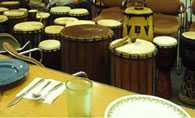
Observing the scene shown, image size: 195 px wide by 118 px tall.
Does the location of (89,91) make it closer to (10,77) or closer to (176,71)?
(10,77)

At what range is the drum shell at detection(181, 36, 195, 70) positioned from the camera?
8.79ft

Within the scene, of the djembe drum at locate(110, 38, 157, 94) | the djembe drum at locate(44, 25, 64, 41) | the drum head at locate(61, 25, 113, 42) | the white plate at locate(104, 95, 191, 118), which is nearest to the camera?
the white plate at locate(104, 95, 191, 118)

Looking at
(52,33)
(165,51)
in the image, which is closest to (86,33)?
(52,33)

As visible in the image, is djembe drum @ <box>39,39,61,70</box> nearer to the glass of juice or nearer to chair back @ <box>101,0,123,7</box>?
chair back @ <box>101,0,123,7</box>

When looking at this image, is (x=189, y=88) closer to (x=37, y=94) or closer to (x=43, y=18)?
(x=43, y=18)

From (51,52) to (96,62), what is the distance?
25.9 inches

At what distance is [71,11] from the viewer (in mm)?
3475

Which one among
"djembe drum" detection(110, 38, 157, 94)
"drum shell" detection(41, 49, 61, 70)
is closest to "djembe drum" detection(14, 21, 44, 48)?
"drum shell" detection(41, 49, 61, 70)

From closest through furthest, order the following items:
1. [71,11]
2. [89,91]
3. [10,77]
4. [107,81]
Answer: [89,91] → [10,77] → [107,81] → [71,11]

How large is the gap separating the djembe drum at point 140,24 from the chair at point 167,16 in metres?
0.60

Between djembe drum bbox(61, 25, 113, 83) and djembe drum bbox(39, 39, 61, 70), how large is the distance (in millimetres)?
407

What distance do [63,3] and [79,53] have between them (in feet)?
6.79

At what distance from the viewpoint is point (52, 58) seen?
9.30 ft

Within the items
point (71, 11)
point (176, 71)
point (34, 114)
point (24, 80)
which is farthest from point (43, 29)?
point (34, 114)
